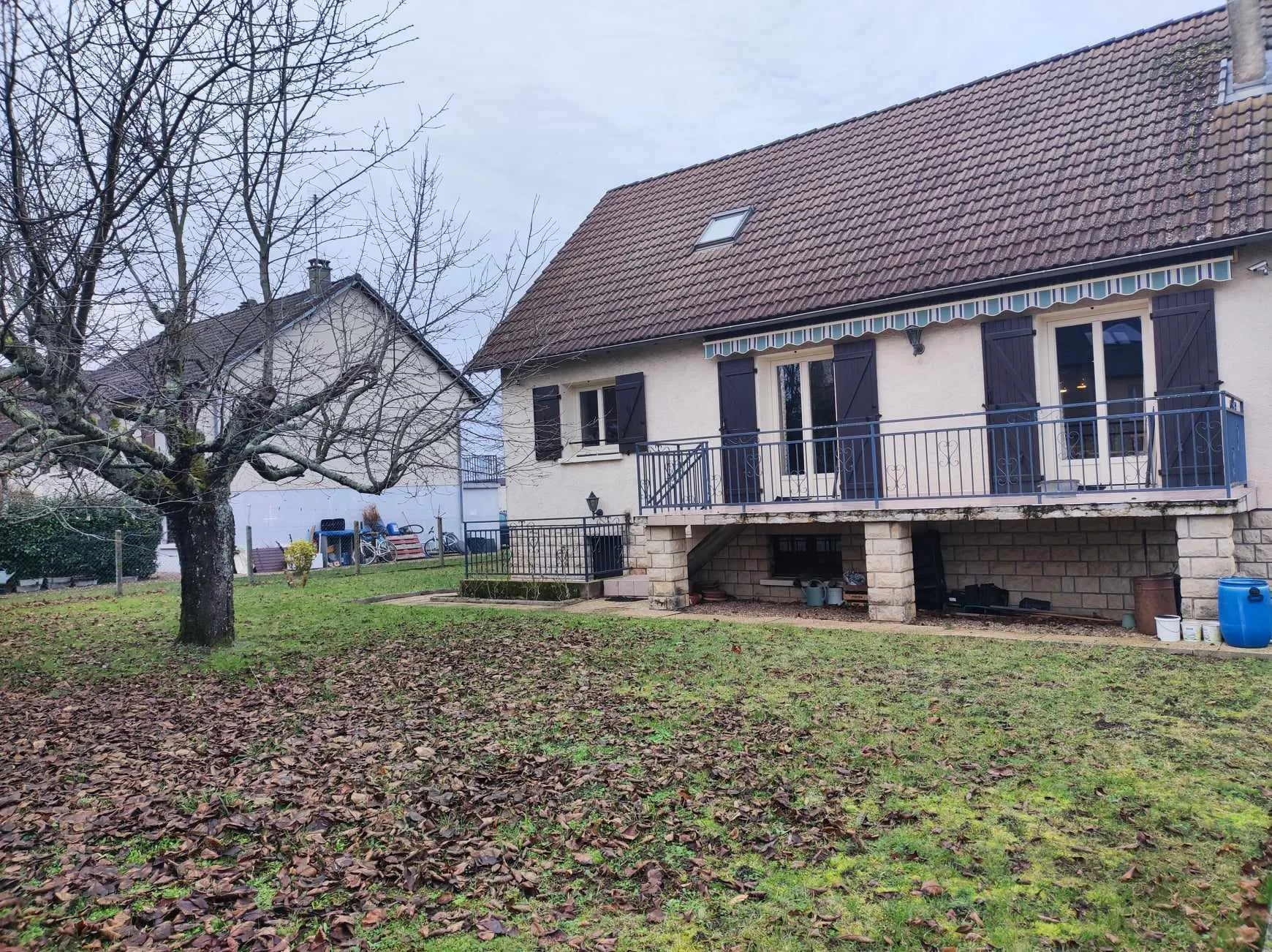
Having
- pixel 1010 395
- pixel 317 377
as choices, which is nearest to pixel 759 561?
pixel 1010 395

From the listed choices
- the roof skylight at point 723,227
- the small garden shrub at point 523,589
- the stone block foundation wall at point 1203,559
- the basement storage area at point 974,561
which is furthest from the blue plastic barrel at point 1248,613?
the roof skylight at point 723,227

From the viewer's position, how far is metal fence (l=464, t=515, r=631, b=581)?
14.0 meters

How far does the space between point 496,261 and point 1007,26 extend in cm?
1124

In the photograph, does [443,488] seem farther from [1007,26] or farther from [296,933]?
[296,933]

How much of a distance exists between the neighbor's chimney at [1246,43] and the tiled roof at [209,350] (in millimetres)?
10417

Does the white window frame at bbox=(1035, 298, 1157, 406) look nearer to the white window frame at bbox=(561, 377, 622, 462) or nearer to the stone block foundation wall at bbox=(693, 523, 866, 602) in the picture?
the stone block foundation wall at bbox=(693, 523, 866, 602)

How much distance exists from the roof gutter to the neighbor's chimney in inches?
119

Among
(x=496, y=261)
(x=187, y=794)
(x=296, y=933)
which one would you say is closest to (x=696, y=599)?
(x=496, y=261)

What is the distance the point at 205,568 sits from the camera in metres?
9.55

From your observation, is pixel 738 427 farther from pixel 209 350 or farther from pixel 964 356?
pixel 209 350

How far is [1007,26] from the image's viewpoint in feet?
48.7

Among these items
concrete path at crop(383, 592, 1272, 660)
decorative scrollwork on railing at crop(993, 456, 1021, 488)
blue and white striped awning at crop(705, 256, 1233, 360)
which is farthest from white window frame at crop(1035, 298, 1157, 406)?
concrete path at crop(383, 592, 1272, 660)

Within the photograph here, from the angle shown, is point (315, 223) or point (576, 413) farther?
point (576, 413)

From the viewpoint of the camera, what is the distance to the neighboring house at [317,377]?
862 centimetres
